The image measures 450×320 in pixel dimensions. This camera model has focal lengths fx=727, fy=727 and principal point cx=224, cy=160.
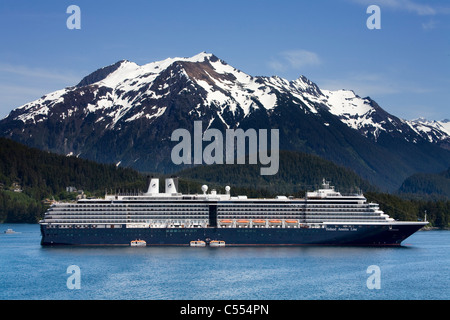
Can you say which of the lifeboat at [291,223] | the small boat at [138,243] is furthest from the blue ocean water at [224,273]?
the lifeboat at [291,223]

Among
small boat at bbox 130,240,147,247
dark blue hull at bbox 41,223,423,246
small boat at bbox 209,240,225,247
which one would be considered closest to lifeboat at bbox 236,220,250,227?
dark blue hull at bbox 41,223,423,246

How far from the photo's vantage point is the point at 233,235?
10675cm

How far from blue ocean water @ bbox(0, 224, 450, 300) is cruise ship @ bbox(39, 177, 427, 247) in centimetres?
348

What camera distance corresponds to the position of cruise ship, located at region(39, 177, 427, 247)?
350 feet

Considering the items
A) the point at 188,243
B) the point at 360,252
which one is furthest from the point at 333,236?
the point at 188,243

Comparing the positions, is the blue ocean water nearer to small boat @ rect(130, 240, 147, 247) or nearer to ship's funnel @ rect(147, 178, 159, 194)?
small boat @ rect(130, 240, 147, 247)

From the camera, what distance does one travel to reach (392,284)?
72000mm

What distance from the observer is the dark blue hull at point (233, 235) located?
106m

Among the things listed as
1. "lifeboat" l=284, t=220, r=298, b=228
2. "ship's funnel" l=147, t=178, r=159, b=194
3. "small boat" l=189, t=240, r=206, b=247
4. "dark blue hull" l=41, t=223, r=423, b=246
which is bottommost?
"small boat" l=189, t=240, r=206, b=247

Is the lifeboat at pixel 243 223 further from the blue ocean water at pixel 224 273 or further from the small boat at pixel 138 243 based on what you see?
the small boat at pixel 138 243

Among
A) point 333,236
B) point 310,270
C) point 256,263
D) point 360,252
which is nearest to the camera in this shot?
point 310,270

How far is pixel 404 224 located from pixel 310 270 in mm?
31917

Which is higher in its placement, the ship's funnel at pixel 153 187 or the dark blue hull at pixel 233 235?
the ship's funnel at pixel 153 187
